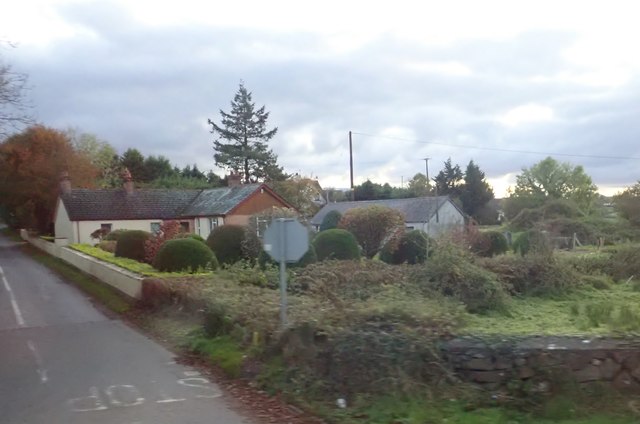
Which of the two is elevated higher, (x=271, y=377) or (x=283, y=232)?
(x=283, y=232)

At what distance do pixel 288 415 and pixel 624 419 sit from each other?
3.80 meters

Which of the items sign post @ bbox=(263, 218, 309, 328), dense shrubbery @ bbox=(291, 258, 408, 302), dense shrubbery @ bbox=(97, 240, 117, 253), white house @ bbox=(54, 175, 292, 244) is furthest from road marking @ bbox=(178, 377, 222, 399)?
white house @ bbox=(54, 175, 292, 244)

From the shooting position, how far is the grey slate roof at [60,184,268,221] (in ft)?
184

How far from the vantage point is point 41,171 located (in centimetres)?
6362

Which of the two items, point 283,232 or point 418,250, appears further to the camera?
point 418,250

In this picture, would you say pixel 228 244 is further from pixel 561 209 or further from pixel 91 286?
pixel 561 209

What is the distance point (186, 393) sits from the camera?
1056 centimetres

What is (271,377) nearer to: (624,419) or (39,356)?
(624,419)

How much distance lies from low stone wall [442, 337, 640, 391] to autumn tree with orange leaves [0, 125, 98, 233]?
186 feet

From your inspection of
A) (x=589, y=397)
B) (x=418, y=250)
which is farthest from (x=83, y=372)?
(x=418, y=250)

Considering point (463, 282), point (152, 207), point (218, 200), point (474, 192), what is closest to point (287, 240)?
point (463, 282)

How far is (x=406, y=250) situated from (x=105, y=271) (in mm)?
12606

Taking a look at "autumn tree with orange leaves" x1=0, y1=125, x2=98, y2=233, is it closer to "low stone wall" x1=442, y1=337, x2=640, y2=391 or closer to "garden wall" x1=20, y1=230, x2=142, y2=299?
"garden wall" x1=20, y1=230, x2=142, y2=299

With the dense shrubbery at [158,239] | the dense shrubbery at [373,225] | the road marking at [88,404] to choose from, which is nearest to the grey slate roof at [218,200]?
the dense shrubbery at [373,225]
